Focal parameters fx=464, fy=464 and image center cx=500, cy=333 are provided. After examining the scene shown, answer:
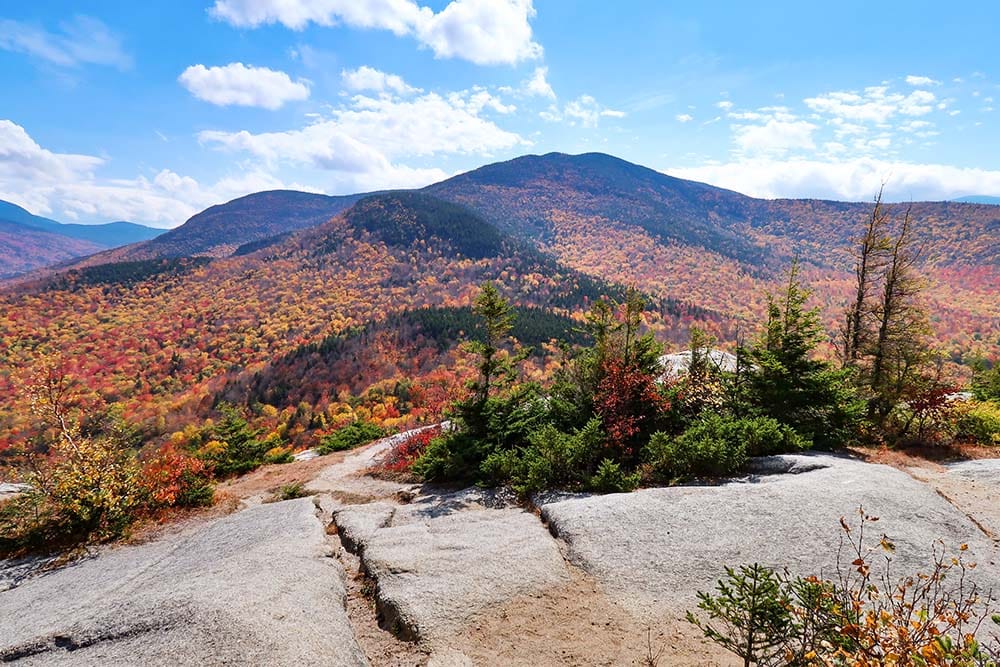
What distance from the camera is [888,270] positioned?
1809 cm

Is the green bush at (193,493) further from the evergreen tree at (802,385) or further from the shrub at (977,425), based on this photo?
the shrub at (977,425)

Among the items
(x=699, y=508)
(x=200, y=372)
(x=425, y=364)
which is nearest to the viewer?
(x=699, y=508)

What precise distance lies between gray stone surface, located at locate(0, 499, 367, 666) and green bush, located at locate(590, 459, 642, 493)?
20.9 feet

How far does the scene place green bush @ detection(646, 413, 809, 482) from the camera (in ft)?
39.6

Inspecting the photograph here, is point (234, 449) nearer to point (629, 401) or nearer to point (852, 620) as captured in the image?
point (629, 401)

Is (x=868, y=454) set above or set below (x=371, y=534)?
above

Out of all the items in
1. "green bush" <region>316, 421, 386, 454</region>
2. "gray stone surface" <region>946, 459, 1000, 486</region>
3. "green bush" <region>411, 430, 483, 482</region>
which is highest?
"gray stone surface" <region>946, 459, 1000, 486</region>

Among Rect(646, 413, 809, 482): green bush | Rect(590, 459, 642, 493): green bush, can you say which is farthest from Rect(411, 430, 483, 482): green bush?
Rect(646, 413, 809, 482): green bush

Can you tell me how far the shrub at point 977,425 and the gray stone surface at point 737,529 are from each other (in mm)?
5420

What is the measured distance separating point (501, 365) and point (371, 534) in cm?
666

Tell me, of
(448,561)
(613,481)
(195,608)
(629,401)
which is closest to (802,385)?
(629,401)

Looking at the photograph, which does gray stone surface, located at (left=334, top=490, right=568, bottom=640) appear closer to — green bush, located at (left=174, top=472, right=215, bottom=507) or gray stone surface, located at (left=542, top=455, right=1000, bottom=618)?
gray stone surface, located at (left=542, top=455, right=1000, bottom=618)

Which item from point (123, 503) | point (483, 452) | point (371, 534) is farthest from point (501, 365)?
point (123, 503)

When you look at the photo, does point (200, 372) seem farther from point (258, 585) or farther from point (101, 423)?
point (258, 585)
